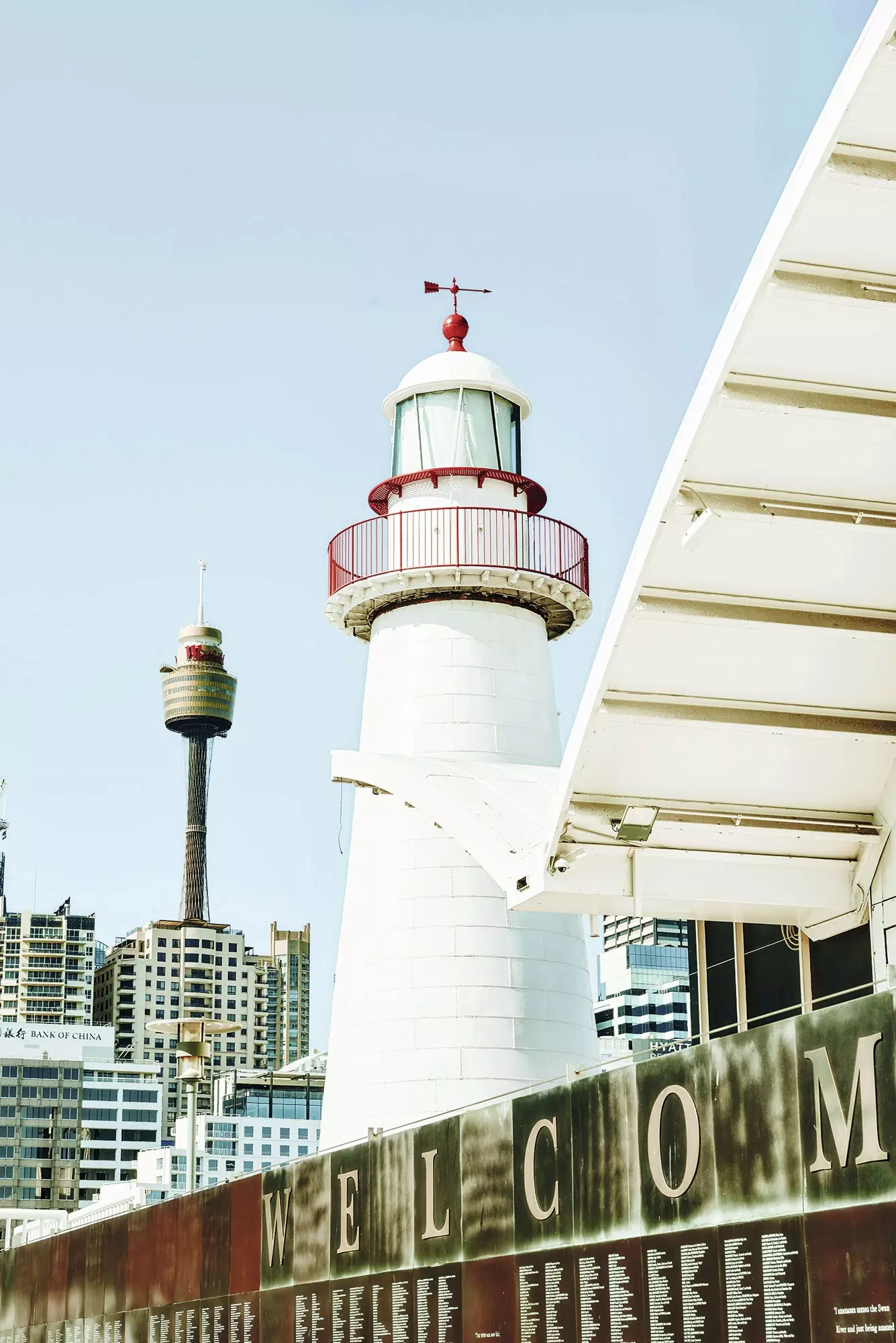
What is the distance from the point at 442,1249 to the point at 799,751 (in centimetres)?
623

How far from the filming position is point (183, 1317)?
86.7ft

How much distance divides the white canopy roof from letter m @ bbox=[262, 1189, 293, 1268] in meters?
5.44

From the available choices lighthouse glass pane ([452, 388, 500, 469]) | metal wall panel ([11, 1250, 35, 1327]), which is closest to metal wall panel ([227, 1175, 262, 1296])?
metal wall panel ([11, 1250, 35, 1327])

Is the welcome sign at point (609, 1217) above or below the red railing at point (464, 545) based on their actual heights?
below

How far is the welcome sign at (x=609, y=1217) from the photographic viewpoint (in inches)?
515

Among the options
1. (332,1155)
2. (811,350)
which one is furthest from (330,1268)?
(811,350)

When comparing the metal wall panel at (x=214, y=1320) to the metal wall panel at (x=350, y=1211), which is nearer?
the metal wall panel at (x=350, y=1211)

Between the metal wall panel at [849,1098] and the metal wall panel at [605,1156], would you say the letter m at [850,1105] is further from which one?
the metal wall panel at [605,1156]

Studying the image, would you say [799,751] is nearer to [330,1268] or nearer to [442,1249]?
[442,1249]

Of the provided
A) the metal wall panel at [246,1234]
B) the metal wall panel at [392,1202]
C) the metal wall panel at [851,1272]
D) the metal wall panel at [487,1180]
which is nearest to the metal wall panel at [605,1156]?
the metal wall panel at [487,1180]

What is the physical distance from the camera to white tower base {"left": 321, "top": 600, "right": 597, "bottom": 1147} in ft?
94.6

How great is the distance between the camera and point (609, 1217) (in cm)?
1627

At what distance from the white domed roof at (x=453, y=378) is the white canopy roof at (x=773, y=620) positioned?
1224 centimetres

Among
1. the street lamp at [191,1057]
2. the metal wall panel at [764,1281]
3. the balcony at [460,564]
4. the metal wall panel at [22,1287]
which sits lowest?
the metal wall panel at [764,1281]
